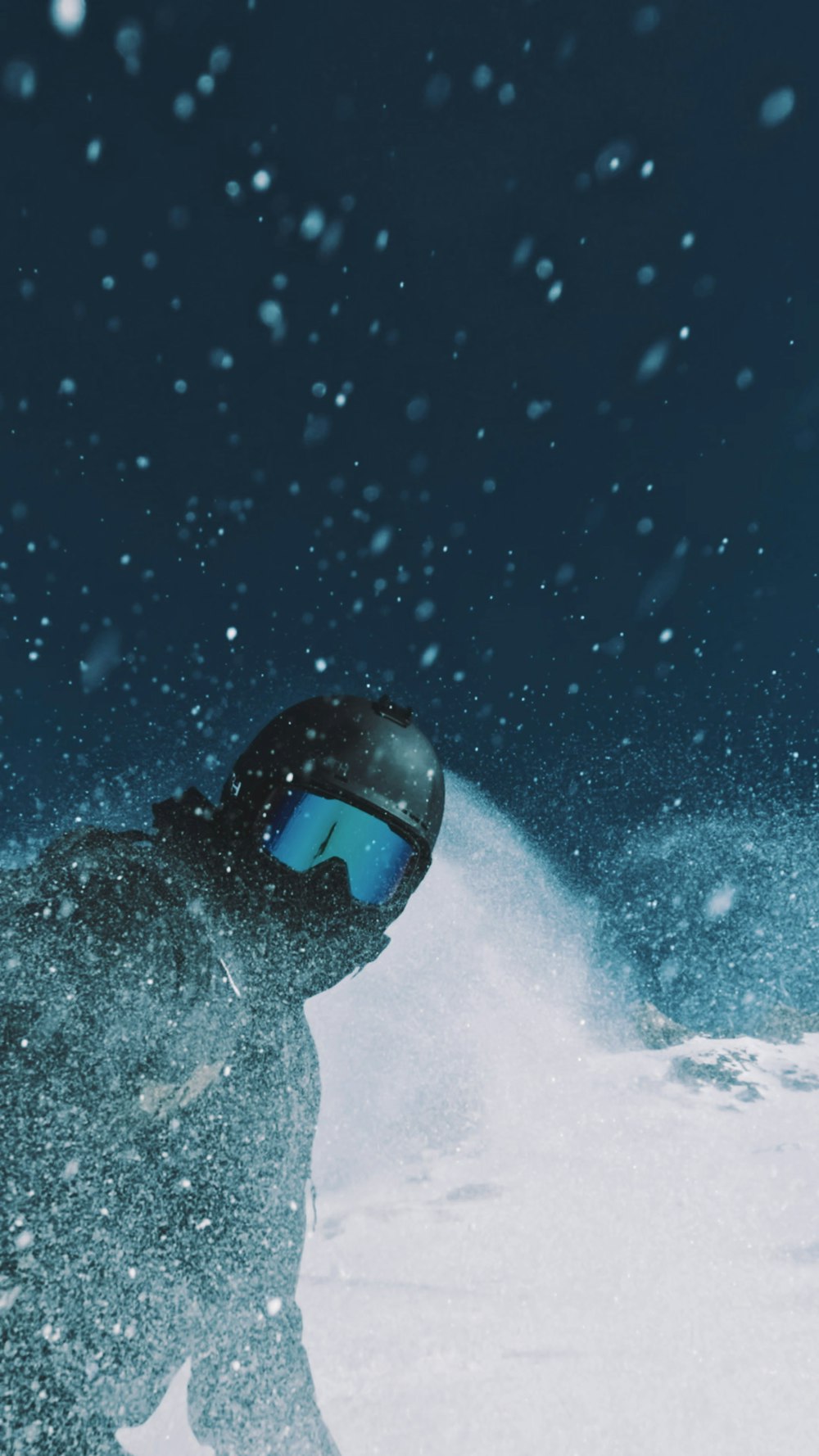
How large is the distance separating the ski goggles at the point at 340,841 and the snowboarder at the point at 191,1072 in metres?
0.01

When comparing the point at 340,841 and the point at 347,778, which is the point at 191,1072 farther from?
the point at 347,778

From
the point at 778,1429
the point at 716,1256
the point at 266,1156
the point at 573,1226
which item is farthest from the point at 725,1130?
the point at 266,1156

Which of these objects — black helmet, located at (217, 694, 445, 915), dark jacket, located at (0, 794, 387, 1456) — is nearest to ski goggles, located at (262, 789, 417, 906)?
black helmet, located at (217, 694, 445, 915)

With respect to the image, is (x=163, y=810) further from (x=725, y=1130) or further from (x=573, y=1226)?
(x=725, y=1130)

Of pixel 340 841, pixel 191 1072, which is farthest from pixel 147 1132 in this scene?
pixel 340 841

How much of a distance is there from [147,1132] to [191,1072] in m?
0.76

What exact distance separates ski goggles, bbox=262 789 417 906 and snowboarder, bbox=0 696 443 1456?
1 centimetres

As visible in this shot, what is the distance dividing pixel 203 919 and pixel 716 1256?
228 feet

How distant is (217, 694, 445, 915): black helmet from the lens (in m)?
4.58

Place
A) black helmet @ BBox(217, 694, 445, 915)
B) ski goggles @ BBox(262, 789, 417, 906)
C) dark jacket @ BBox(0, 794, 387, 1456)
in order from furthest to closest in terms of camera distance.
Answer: black helmet @ BBox(217, 694, 445, 915) < ski goggles @ BBox(262, 789, 417, 906) < dark jacket @ BBox(0, 794, 387, 1456)

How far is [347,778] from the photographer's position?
15.8 ft

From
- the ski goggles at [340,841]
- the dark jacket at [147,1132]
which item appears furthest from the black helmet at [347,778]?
the dark jacket at [147,1132]

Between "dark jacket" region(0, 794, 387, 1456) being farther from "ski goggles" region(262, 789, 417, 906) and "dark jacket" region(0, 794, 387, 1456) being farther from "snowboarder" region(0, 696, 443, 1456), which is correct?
"ski goggles" region(262, 789, 417, 906)

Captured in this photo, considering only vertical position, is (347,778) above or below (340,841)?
above
